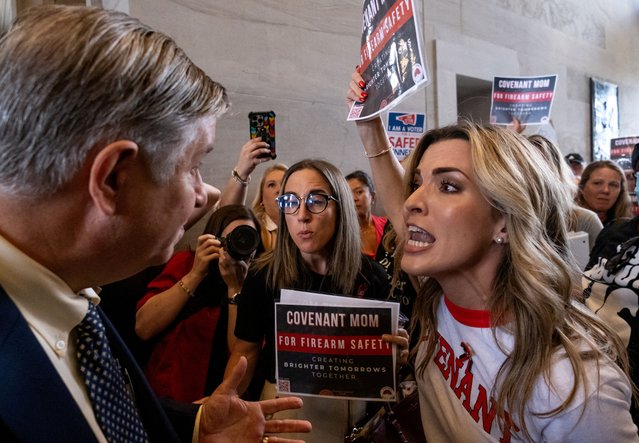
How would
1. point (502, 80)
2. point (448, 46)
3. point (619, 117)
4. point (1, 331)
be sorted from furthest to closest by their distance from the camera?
point (619, 117) < point (448, 46) < point (502, 80) < point (1, 331)

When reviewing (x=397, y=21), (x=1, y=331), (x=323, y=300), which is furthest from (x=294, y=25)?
(x=1, y=331)

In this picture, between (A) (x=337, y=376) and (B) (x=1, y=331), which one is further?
(A) (x=337, y=376)

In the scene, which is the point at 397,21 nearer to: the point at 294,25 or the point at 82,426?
the point at 82,426

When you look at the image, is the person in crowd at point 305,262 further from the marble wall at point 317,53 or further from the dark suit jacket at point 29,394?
the marble wall at point 317,53

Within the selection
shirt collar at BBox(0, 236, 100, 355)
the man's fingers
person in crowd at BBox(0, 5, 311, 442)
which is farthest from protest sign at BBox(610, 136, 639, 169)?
shirt collar at BBox(0, 236, 100, 355)

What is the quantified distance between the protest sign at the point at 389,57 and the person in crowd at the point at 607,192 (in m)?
2.93

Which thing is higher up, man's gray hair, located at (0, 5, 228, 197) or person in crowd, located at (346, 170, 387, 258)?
man's gray hair, located at (0, 5, 228, 197)

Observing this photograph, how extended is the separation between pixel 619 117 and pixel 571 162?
3.25 meters

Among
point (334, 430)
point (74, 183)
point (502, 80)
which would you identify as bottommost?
point (334, 430)

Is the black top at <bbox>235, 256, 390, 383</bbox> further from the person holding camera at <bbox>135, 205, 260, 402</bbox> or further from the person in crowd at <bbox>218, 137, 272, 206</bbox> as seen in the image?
the person in crowd at <bbox>218, 137, 272, 206</bbox>

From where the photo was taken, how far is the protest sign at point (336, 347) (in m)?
1.41

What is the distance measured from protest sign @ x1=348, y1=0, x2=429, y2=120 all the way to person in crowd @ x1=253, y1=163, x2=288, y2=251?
4.95 feet

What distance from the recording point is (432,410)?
137 centimetres

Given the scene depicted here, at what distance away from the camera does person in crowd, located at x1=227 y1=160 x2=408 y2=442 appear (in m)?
1.89
